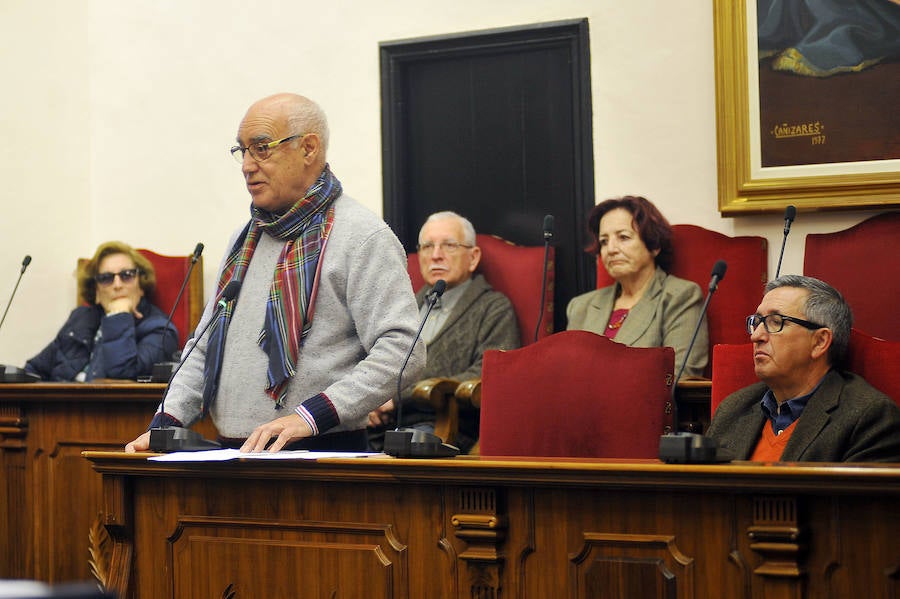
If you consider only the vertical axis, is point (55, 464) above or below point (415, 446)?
below

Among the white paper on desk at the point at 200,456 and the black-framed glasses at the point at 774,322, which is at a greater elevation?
the black-framed glasses at the point at 774,322

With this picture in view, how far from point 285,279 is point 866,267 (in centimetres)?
214

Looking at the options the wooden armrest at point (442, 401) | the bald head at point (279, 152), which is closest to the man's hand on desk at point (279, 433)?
the bald head at point (279, 152)

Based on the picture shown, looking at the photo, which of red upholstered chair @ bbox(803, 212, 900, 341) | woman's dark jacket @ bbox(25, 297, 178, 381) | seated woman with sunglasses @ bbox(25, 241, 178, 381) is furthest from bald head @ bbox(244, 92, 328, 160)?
seated woman with sunglasses @ bbox(25, 241, 178, 381)

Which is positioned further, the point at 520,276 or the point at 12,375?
the point at 520,276

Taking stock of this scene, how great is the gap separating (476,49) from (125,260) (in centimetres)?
170

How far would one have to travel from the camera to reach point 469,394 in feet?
12.0

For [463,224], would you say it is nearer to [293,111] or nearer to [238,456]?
[293,111]

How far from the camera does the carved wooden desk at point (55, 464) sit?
3740 mm

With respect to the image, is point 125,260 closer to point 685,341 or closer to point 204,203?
point 204,203

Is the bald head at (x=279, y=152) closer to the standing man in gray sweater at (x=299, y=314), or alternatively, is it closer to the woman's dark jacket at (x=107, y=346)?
the standing man in gray sweater at (x=299, y=314)

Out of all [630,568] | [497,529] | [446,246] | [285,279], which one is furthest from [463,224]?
[630,568]

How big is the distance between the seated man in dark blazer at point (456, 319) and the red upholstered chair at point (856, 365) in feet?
3.85

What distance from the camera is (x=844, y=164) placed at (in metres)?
4.07
